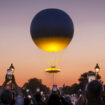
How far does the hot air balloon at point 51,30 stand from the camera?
11875mm

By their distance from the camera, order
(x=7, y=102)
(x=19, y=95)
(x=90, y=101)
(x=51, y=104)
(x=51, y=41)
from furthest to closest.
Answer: (x=51, y=41) < (x=51, y=104) < (x=19, y=95) < (x=7, y=102) < (x=90, y=101)

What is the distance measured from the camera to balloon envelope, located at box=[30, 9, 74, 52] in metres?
11.9

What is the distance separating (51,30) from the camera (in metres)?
12.0

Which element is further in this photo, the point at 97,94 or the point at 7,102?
the point at 7,102

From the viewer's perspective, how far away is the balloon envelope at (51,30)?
11.9 m

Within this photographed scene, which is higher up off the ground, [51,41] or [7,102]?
[51,41]

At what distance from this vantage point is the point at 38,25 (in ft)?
39.9

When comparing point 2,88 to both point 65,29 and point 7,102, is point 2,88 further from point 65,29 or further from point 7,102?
point 65,29

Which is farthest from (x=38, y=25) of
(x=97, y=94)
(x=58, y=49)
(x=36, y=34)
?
(x=97, y=94)

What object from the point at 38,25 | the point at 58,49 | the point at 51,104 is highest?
the point at 38,25

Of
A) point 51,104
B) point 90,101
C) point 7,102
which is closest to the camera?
point 90,101

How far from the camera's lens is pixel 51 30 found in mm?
12031

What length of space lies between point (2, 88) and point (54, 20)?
582 cm

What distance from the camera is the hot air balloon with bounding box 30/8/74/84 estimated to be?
468 inches
